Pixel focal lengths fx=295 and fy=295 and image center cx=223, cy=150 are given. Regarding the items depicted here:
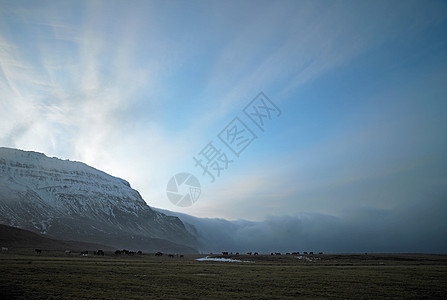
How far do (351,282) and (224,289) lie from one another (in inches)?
631

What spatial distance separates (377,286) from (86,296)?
29.1 metres

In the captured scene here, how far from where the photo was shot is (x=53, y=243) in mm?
181625

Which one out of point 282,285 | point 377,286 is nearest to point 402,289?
Result: point 377,286

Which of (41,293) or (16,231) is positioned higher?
(16,231)

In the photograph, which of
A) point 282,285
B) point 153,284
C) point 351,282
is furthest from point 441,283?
point 153,284

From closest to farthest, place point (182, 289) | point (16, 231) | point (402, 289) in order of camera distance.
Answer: point (182, 289)
point (402, 289)
point (16, 231)

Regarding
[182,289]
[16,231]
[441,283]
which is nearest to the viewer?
[182,289]

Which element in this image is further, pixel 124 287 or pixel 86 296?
pixel 124 287

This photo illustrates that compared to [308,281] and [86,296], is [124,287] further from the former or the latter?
[308,281]

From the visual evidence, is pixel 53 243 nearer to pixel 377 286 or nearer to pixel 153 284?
pixel 153 284

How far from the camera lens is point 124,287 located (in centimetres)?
2877


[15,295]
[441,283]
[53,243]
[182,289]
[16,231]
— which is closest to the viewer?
[15,295]

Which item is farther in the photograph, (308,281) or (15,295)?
(308,281)

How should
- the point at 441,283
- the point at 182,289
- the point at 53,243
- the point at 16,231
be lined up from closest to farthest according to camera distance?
the point at 182,289 < the point at 441,283 < the point at 16,231 < the point at 53,243
